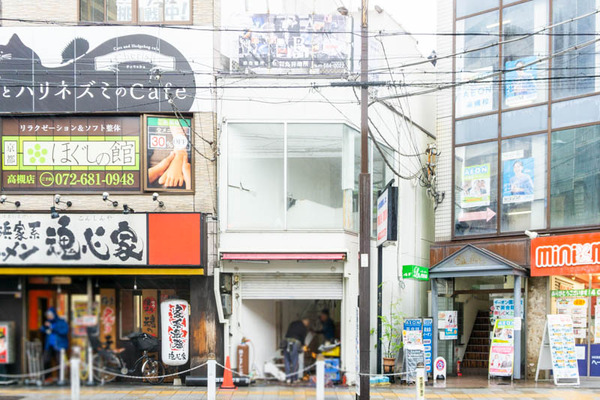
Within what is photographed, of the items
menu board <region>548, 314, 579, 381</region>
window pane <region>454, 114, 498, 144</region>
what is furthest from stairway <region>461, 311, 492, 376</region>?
window pane <region>454, 114, 498, 144</region>

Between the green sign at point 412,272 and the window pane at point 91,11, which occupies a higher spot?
the window pane at point 91,11

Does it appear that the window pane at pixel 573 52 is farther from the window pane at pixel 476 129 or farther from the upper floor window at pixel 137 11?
the upper floor window at pixel 137 11

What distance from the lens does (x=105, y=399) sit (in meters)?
7.13

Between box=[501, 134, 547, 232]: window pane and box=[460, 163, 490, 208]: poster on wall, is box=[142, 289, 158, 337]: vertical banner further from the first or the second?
box=[501, 134, 547, 232]: window pane

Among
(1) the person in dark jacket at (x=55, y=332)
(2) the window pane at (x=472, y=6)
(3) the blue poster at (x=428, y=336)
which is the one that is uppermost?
(2) the window pane at (x=472, y=6)

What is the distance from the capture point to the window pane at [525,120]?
64.6 ft

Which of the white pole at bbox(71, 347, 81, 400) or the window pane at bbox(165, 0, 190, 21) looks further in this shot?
the window pane at bbox(165, 0, 190, 21)

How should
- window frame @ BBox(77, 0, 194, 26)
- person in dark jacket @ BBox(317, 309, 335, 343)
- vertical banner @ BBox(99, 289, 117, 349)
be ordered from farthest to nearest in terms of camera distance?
window frame @ BBox(77, 0, 194, 26) → person in dark jacket @ BBox(317, 309, 335, 343) → vertical banner @ BBox(99, 289, 117, 349)

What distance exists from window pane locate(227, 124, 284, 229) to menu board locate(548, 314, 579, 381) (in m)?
8.05

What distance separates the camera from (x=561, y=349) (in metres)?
18.1

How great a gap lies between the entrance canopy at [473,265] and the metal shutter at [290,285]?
381 cm

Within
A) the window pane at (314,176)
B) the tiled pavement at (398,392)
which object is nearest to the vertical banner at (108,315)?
the tiled pavement at (398,392)

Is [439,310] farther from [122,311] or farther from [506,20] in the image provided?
[122,311]

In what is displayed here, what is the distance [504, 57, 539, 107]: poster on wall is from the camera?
65.4 feet
